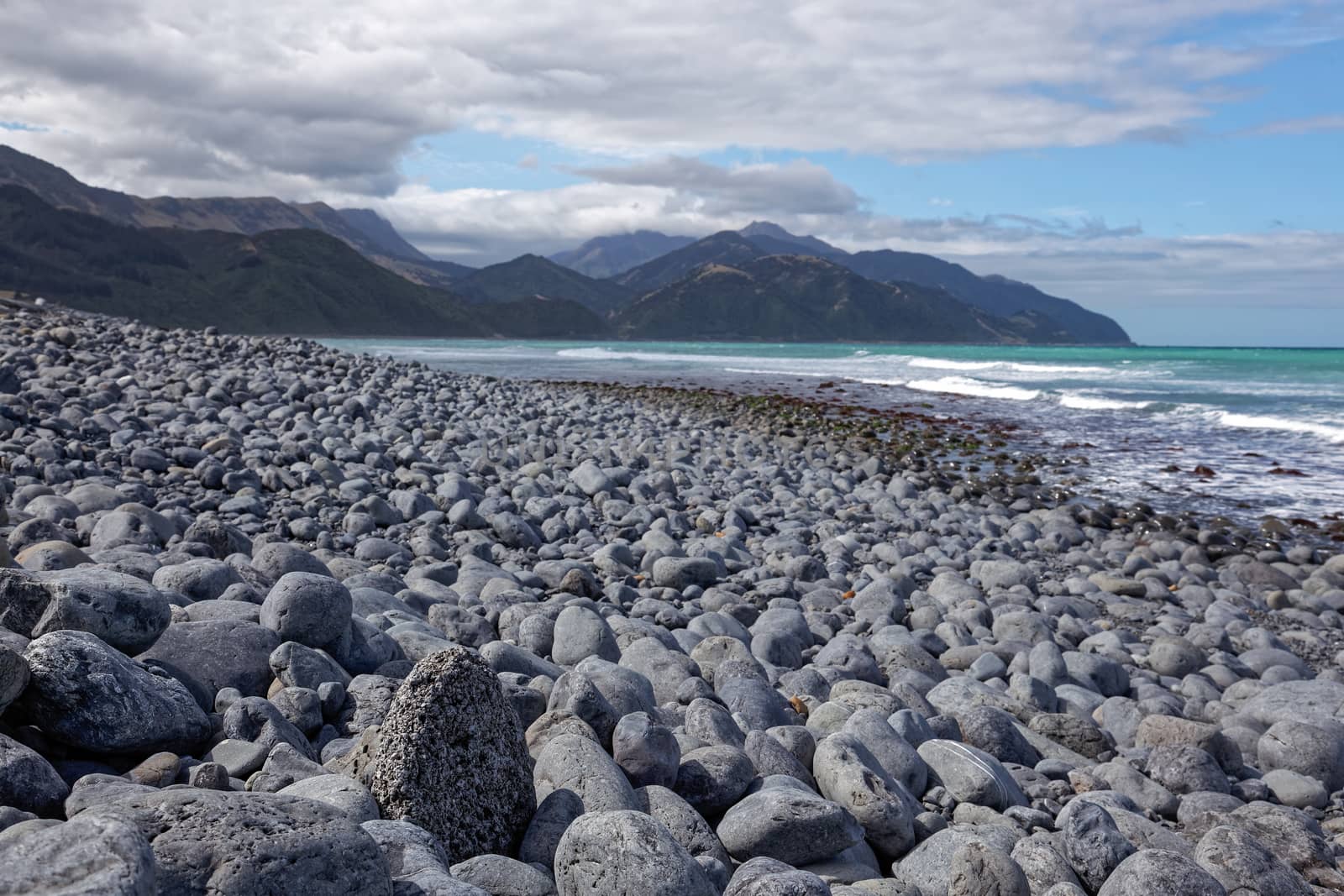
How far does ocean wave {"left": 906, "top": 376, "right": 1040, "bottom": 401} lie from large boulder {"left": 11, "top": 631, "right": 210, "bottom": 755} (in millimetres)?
26134

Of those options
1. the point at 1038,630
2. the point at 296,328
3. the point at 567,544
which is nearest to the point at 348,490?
the point at 567,544

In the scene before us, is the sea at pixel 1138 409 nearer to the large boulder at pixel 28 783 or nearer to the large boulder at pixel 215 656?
the large boulder at pixel 215 656

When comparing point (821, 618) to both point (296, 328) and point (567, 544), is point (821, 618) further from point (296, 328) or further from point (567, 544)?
point (296, 328)

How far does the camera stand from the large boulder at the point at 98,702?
2131mm

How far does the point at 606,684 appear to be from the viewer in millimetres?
3064

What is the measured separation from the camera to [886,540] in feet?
26.4

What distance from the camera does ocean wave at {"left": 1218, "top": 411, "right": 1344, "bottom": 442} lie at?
16703mm

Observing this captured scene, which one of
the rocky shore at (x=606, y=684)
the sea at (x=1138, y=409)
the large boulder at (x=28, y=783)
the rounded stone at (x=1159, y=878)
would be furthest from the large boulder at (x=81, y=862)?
the sea at (x=1138, y=409)

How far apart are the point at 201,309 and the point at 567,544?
392 ft

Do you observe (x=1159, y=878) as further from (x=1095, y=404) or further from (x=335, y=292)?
(x=335, y=292)

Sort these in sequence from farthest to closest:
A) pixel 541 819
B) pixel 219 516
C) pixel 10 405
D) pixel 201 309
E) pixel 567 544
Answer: pixel 201 309 < pixel 10 405 < pixel 567 544 < pixel 219 516 < pixel 541 819

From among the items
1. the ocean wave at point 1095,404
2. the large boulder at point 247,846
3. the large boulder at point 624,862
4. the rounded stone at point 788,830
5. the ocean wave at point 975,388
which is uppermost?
the ocean wave at point 975,388

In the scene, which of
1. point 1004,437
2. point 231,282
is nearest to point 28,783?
point 1004,437

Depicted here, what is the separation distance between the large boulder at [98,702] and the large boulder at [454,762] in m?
0.60
